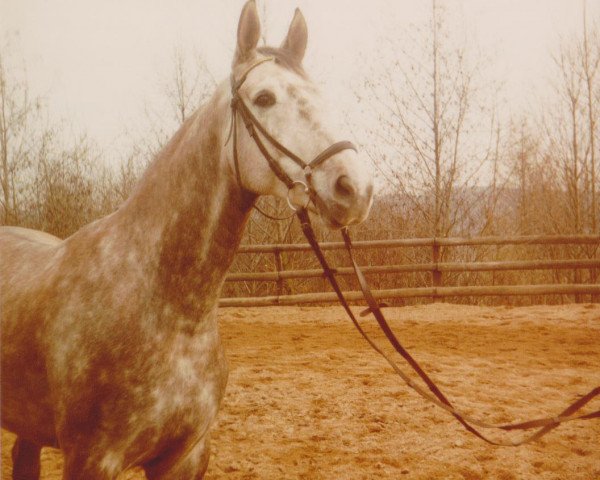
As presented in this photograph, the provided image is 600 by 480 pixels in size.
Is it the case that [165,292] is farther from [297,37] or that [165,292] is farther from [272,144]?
[297,37]

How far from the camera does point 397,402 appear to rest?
4832 mm

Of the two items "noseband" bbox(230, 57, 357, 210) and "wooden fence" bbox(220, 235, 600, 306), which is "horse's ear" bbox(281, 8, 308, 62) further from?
"wooden fence" bbox(220, 235, 600, 306)

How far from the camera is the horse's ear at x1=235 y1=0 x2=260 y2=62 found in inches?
75.8

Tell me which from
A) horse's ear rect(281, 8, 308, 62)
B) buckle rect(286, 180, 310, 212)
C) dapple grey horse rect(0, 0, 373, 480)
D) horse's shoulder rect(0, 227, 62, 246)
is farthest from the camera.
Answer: horse's shoulder rect(0, 227, 62, 246)

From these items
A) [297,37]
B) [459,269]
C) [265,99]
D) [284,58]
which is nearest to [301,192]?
[265,99]

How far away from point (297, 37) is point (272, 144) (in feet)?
1.92

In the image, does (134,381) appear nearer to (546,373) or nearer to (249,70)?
(249,70)

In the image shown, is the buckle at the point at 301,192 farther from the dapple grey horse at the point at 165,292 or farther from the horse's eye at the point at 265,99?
the horse's eye at the point at 265,99

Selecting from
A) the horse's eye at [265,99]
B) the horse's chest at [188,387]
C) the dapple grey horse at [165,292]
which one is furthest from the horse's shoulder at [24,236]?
the horse's eye at [265,99]

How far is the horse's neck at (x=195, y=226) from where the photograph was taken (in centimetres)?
199

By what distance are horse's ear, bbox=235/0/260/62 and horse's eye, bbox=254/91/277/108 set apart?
23 centimetres

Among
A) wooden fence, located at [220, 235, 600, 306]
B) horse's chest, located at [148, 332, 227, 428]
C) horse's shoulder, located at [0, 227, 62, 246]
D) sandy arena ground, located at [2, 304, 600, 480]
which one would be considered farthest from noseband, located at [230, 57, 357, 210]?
wooden fence, located at [220, 235, 600, 306]

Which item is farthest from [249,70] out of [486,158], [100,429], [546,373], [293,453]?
[486,158]

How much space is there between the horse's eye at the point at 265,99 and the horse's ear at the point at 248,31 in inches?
9.2
